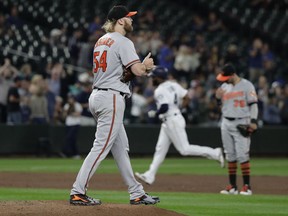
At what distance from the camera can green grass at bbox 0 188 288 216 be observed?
1044 cm

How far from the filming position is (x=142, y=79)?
2419cm

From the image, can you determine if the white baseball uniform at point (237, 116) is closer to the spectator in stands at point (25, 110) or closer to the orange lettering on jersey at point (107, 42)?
the orange lettering on jersey at point (107, 42)

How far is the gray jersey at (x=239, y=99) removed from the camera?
13.7 m

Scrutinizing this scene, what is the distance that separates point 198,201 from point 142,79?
12.8m

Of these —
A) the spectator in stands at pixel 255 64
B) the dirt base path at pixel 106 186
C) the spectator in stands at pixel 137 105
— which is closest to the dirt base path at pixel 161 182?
the dirt base path at pixel 106 186

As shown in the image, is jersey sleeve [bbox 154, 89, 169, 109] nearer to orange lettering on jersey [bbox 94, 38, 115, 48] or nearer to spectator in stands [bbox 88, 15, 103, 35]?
orange lettering on jersey [bbox 94, 38, 115, 48]

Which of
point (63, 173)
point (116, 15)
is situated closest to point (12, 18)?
point (63, 173)

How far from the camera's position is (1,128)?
856 inches

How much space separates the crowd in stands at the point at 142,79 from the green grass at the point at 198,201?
Result: 28.0 ft

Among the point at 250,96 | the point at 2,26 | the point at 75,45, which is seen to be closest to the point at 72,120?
the point at 75,45

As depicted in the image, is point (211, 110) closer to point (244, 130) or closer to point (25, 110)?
point (25, 110)

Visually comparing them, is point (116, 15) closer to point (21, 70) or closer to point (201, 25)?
point (21, 70)

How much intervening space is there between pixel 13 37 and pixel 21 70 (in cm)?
163

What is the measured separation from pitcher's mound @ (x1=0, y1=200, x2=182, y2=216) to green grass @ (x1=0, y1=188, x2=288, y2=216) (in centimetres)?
115
